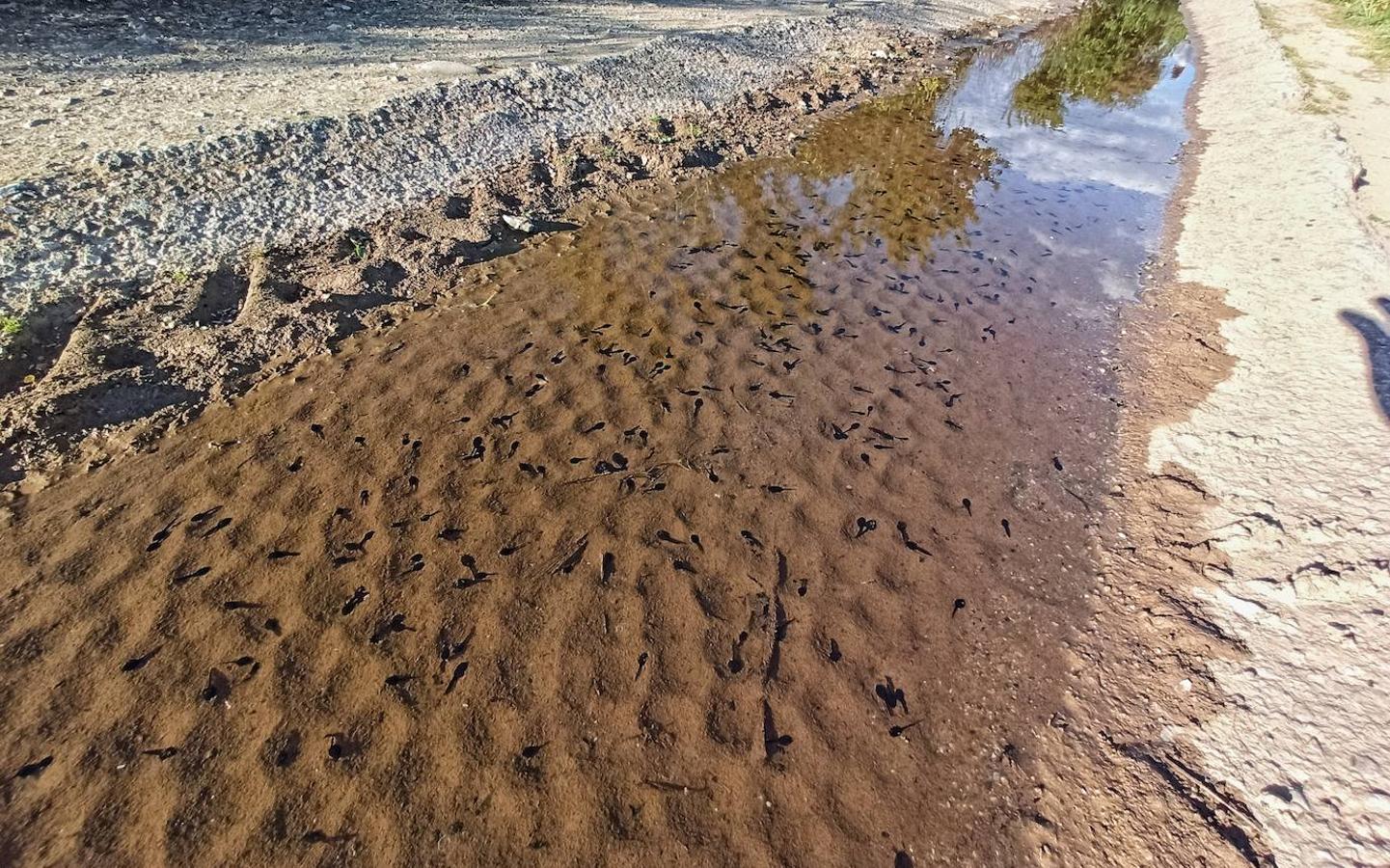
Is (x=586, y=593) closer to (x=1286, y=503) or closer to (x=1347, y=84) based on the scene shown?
(x=1286, y=503)

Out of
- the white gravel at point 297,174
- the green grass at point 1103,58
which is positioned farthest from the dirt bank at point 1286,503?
the white gravel at point 297,174

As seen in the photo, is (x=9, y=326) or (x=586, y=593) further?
(x=9, y=326)

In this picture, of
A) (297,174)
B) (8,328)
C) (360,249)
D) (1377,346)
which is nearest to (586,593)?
(360,249)

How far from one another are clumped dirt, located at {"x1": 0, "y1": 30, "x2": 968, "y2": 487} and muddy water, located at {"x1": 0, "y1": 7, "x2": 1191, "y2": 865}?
1.32ft

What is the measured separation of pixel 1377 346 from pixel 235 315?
467 inches

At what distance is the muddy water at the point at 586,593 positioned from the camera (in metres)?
3.50

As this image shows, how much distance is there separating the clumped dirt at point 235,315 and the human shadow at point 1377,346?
9.23 m

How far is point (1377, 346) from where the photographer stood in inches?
267

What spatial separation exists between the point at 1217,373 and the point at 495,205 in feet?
29.6

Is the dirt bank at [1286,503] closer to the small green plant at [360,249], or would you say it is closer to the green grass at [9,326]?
the small green plant at [360,249]

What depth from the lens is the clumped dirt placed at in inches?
207

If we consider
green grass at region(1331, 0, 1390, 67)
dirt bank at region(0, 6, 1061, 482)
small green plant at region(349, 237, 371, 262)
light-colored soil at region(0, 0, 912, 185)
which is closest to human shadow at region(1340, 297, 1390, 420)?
dirt bank at region(0, 6, 1061, 482)

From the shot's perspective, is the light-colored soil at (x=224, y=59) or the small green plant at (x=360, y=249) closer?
the small green plant at (x=360, y=249)

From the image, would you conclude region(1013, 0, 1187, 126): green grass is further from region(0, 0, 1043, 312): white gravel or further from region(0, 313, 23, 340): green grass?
region(0, 313, 23, 340): green grass
